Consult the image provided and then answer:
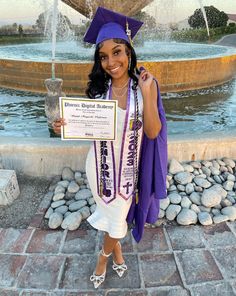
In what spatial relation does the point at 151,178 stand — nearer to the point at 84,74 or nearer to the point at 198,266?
the point at 198,266

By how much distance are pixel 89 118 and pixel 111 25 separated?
54cm

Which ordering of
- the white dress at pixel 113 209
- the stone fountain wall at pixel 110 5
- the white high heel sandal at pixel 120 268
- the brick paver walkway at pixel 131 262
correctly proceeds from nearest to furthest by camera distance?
the white dress at pixel 113 209 < the brick paver walkway at pixel 131 262 < the white high heel sandal at pixel 120 268 < the stone fountain wall at pixel 110 5

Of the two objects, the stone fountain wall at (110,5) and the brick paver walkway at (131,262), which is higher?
the stone fountain wall at (110,5)

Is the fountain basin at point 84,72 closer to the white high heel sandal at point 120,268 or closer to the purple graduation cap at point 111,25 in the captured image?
the purple graduation cap at point 111,25

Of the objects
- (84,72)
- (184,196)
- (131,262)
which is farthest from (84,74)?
(131,262)

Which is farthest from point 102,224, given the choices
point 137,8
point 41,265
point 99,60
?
point 137,8

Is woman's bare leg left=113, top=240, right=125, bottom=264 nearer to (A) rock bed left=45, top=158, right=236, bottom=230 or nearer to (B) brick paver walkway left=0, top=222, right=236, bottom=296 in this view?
(B) brick paver walkway left=0, top=222, right=236, bottom=296

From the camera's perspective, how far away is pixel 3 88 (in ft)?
23.3

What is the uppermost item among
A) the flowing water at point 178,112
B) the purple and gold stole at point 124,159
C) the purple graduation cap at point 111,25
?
the purple graduation cap at point 111,25

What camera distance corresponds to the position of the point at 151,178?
6.69 feet

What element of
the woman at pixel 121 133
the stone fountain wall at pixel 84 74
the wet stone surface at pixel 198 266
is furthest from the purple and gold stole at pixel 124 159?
the stone fountain wall at pixel 84 74

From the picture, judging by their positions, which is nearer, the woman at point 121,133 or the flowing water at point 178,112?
the woman at point 121,133

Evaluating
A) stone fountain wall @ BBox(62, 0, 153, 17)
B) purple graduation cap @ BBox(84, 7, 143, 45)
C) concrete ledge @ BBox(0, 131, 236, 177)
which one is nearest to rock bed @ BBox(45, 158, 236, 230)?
concrete ledge @ BBox(0, 131, 236, 177)

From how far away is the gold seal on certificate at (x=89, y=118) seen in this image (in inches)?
68.9
